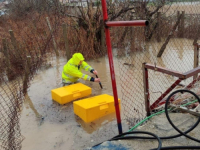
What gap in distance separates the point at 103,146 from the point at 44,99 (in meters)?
3.64

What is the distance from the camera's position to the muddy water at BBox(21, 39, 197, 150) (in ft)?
13.1

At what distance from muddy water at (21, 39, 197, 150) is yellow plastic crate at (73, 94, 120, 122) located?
0.11 meters

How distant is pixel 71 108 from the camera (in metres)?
5.11

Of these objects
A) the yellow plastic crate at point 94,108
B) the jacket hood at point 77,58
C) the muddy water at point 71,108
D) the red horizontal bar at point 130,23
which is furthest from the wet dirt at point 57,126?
the red horizontal bar at point 130,23

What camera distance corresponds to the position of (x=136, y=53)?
903cm

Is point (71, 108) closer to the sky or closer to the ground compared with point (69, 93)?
closer to the ground

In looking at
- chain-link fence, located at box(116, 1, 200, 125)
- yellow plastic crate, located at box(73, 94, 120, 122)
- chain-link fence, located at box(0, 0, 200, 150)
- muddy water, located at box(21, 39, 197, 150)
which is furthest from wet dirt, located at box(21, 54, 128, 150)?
chain-link fence, located at box(0, 0, 200, 150)

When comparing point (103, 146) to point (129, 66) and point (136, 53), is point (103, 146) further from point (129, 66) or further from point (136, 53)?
point (136, 53)

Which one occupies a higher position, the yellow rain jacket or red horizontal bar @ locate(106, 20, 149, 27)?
red horizontal bar @ locate(106, 20, 149, 27)

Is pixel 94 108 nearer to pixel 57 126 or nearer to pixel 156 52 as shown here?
pixel 57 126

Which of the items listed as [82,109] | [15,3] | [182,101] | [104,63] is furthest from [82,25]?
[15,3]

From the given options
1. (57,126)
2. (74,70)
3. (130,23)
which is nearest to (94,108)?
(57,126)

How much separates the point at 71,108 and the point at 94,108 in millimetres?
999

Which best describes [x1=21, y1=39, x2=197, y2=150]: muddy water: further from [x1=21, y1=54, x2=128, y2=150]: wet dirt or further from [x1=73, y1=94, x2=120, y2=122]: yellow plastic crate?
[x1=73, y1=94, x2=120, y2=122]: yellow plastic crate
